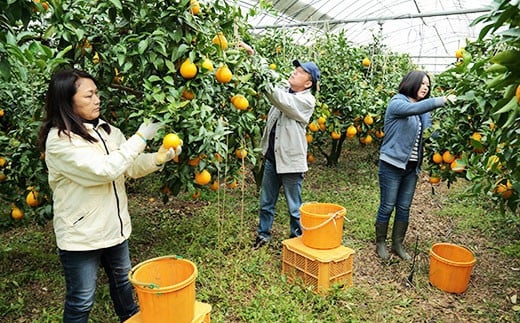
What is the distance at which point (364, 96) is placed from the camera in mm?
4480

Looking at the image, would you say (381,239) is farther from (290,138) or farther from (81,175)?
(81,175)

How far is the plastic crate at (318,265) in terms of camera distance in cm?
241

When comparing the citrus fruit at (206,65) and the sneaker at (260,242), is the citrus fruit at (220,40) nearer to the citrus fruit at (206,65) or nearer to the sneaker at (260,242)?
the citrus fruit at (206,65)

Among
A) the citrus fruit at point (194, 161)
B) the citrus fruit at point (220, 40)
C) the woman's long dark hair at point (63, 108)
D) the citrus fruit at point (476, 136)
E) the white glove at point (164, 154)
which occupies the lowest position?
the citrus fruit at point (194, 161)

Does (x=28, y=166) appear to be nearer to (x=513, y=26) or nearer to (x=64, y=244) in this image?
(x=64, y=244)

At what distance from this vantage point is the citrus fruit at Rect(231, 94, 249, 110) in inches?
87.9

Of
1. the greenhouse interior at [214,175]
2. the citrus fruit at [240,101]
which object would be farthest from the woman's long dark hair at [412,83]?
the citrus fruit at [240,101]

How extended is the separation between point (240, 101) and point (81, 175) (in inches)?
38.9

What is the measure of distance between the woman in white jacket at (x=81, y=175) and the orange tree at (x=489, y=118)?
1.30 m

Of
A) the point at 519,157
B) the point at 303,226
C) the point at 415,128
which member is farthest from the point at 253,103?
the point at 519,157

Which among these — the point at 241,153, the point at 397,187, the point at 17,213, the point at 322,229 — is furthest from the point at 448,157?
the point at 17,213

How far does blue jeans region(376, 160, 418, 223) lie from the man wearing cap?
23.9 inches

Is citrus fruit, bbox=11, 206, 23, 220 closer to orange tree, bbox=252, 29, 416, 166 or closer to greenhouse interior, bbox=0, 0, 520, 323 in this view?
greenhouse interior, bbox=0, 0, 520, 323

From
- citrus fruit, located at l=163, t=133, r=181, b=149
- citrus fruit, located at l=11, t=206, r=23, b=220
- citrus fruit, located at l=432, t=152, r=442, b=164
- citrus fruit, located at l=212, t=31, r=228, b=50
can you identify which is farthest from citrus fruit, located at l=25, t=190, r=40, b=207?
citrus fruit, located at l=432, t=152, r=442, b=164
